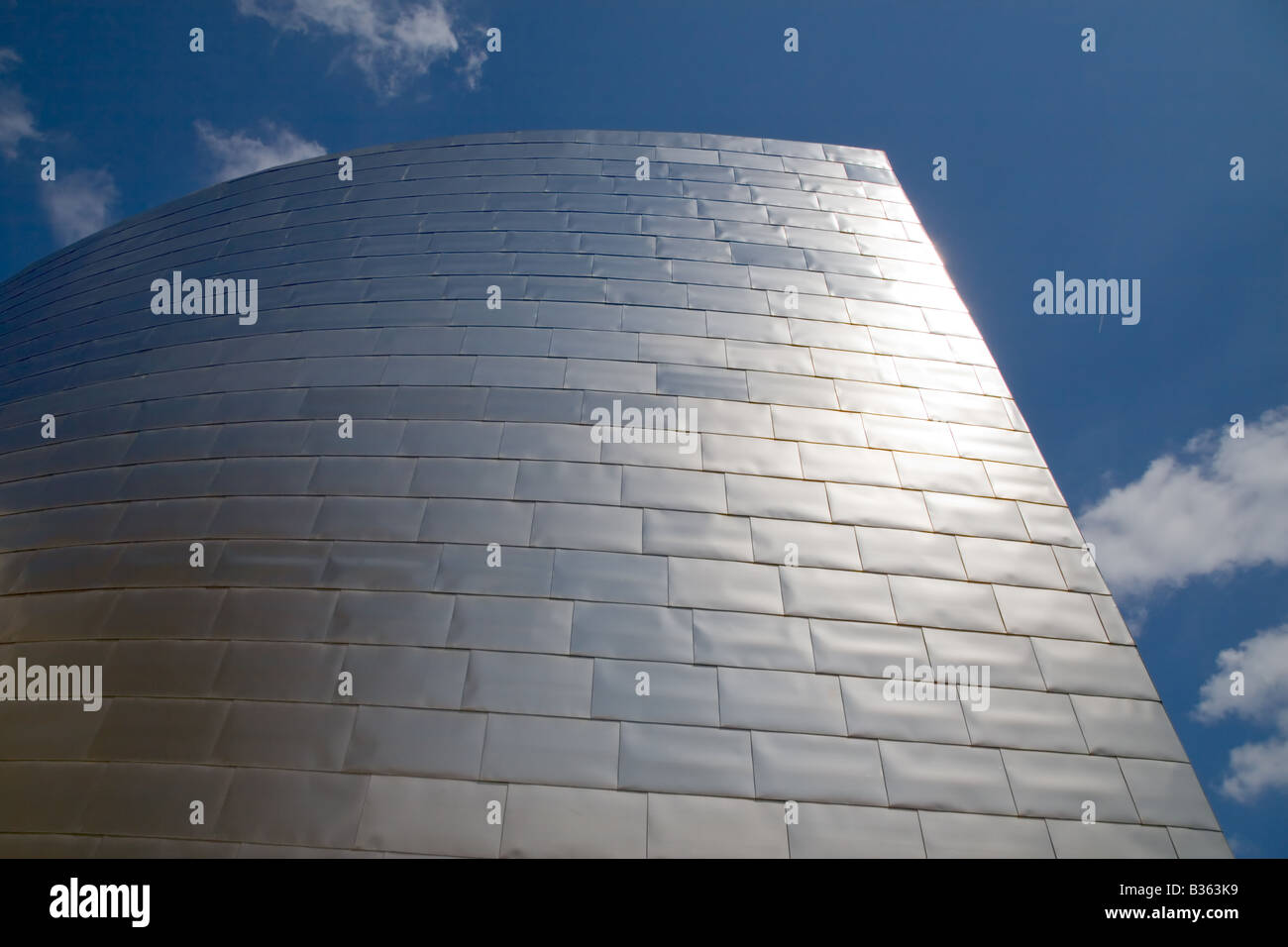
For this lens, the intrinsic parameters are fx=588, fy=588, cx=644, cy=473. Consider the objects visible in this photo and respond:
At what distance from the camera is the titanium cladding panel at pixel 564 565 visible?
4.82m

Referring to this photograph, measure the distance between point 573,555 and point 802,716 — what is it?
2.69 m

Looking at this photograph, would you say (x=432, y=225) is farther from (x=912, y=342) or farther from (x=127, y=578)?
(x=912, y=342)

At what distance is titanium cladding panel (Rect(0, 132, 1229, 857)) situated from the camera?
15.8 feet

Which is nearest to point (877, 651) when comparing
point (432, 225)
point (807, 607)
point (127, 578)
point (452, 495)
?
point (807, 607)

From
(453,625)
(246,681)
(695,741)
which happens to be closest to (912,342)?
(695,741)

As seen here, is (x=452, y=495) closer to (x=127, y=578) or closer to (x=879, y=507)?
(x=127, y=578)

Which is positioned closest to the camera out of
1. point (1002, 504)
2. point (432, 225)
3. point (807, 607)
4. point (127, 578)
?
point (807, 607)

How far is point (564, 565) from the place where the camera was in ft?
20.1

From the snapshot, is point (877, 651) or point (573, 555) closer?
point (877, 651)

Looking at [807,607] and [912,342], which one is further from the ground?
[912,342]

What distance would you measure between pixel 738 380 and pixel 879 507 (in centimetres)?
247
